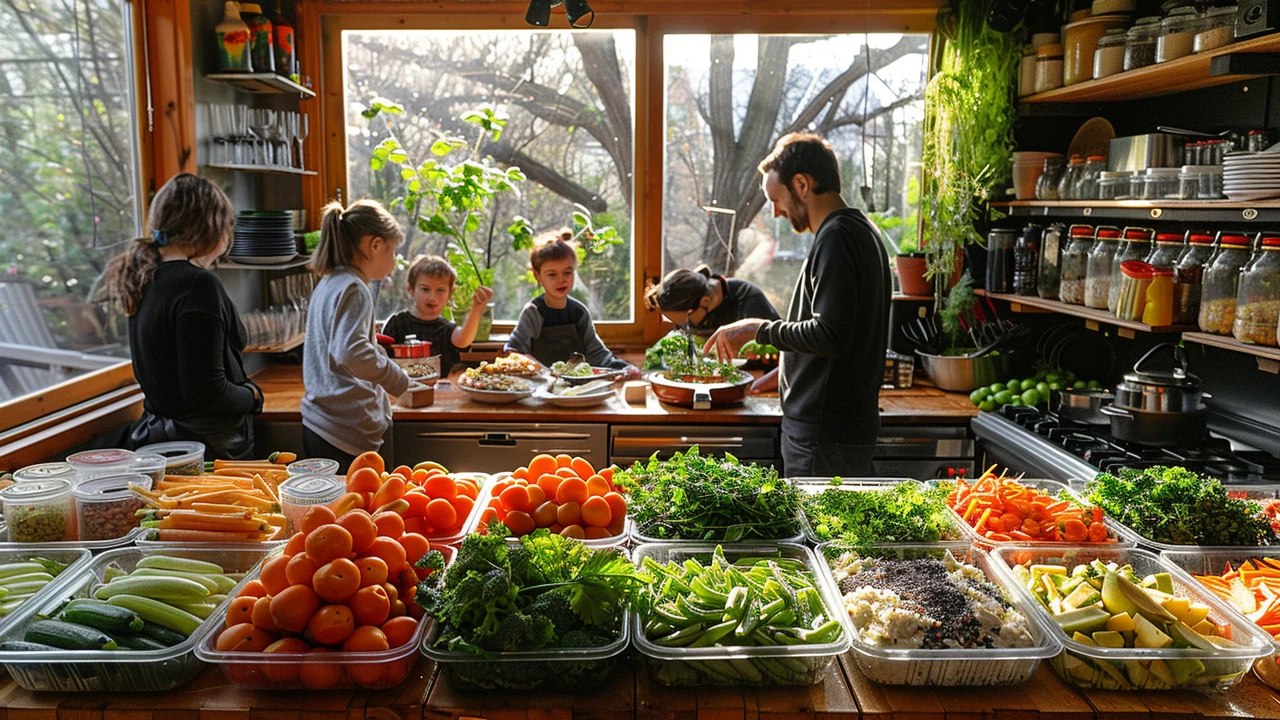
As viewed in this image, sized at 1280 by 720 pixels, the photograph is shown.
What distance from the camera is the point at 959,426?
427 centimetres

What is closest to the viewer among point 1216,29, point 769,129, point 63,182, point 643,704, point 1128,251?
point 643,704

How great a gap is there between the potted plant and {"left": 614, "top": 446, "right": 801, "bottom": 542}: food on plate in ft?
9.89

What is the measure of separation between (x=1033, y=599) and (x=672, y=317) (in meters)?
3.32

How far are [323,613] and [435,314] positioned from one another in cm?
341

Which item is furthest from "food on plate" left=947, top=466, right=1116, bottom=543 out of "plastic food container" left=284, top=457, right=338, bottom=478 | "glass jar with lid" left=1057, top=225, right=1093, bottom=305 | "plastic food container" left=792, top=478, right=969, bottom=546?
"glass jar with lid" left=1057, top=225, right=1093, bottom=305

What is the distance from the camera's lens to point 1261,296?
2.92 meters

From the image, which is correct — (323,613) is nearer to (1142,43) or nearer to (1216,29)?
(1216,29)

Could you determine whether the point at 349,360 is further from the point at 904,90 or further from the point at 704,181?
the point at 904,90

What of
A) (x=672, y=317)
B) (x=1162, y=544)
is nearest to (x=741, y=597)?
(x=1162, y=544)

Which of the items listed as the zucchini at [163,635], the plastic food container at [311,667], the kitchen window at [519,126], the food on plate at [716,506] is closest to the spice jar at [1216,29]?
the food on plate at [716,506]

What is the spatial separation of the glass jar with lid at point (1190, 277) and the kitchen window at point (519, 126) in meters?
2.87

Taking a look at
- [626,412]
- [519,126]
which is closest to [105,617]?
[626,412]

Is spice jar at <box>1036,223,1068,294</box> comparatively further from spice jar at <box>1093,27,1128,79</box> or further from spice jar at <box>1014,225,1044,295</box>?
spice jar at <box>1093,27,1128,79</box>

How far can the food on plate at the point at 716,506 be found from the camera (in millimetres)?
2152
